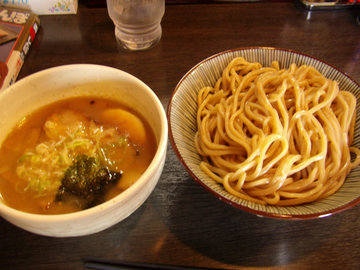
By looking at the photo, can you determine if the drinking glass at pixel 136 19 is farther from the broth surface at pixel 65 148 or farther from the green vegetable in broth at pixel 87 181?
the green vegetable in broth at pixel 87 181

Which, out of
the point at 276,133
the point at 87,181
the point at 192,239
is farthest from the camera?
the point at 276,133

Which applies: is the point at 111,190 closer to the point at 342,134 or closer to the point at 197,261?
the point at 197,261

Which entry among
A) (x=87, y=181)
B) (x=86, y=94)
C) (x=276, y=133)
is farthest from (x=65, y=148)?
(x=276, y=133)

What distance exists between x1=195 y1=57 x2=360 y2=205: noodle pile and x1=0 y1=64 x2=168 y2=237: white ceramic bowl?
12.5 inches

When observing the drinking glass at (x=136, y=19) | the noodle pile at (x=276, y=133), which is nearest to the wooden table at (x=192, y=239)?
the noodle pile at (x=276, y=133)

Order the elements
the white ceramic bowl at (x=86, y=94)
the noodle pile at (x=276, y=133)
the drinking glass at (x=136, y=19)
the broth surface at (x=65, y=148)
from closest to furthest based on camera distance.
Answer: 1. the white ceramic bowl at (x=86, y=94)
2. the broth surface at (x=65, y=148)
3. the noodle pile at (x=276, y=133)
4. the drinking glass at (x=136, y=19)

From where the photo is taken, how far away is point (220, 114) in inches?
52.5

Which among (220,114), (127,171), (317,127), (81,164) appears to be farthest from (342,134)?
(81,164)

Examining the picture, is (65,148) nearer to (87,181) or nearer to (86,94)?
(87,181)

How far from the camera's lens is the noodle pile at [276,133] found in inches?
44.3

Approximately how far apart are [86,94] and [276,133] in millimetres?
744

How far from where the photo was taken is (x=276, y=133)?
118 centimetres

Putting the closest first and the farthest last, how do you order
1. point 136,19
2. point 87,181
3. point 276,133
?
point 87,181, point 276,133, point 136,19

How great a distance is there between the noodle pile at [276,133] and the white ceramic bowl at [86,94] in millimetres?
319
